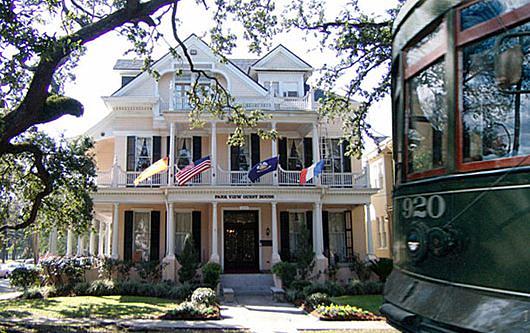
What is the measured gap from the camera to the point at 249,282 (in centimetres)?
1892

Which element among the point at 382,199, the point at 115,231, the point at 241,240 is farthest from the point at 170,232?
the point at 382,199

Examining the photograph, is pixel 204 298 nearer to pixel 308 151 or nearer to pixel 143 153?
pixel 143 153

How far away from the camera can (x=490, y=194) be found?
305cm

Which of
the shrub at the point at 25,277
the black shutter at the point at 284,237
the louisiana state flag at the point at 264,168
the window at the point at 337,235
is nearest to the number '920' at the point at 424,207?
the louisiana state flag at the point at 264,168

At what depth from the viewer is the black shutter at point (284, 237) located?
70.3 ft

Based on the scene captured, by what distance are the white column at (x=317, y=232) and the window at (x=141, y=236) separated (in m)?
7.43

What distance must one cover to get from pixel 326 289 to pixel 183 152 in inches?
376

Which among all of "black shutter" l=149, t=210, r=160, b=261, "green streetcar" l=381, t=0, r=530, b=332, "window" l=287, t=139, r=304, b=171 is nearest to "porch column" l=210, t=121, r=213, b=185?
"black shutter" l=149, t=210, r=160, b=261

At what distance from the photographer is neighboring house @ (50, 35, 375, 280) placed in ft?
65.7

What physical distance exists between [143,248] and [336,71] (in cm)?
1198

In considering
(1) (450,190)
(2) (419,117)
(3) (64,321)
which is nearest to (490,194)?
(1) (450,190)

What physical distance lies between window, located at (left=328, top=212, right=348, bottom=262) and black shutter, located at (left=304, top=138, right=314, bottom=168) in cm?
270

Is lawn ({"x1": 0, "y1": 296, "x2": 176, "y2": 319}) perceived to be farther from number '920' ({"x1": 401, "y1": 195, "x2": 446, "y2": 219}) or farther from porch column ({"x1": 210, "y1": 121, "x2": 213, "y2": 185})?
number '920' ({"x1": 401, "y1": 195, "x2": 446, "y2": 219})

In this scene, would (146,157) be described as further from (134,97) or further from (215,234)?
(215,234)
